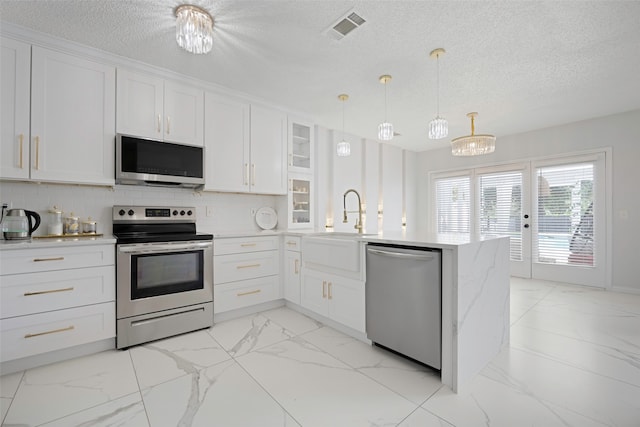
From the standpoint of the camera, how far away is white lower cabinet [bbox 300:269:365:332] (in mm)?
2383

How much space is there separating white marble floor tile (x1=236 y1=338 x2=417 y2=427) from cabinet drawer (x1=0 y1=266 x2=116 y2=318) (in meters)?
1.26

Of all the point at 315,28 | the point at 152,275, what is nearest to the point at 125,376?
the point at 152,275

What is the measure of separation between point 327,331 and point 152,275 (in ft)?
5.43

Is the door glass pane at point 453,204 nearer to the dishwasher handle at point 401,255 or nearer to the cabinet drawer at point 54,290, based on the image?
the dishwasher handle at point 401,255

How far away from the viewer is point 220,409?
1.56 metres

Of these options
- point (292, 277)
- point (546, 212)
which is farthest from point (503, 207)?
point (292, 277)

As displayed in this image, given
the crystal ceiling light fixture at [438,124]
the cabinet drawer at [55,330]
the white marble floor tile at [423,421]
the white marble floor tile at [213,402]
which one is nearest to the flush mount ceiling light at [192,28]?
the crystal ceiling light fixture at [438,124]

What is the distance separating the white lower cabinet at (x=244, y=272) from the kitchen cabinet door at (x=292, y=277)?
0.10m

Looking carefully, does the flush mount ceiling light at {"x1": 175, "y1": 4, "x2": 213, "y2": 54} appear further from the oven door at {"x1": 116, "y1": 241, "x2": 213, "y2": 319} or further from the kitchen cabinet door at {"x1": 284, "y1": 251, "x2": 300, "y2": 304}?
the kitchen cabinet door at {"x1": 284, "y1": 251, "x2": 300, "y2": 304}

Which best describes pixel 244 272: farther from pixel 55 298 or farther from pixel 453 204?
pixel 453 204

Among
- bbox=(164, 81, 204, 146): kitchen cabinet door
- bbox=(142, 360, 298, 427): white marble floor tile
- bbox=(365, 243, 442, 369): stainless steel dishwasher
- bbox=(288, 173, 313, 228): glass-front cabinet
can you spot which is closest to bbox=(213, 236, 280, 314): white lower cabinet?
bbox=(288, 173, 313, 228): glass-front cabinet

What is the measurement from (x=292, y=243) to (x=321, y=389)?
1.66m

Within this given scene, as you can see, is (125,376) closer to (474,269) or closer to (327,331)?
(327,331)

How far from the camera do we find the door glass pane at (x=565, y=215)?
4102 millimetres
